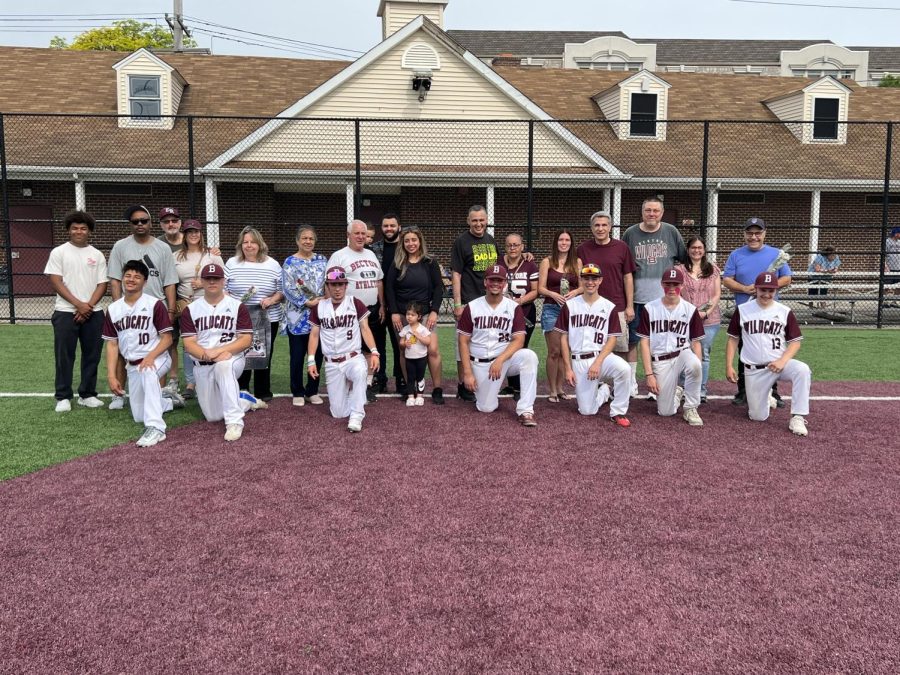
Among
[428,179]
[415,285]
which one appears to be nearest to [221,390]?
[415,285]

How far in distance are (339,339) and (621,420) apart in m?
2.54

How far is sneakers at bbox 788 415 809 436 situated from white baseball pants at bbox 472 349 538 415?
2.09 metres

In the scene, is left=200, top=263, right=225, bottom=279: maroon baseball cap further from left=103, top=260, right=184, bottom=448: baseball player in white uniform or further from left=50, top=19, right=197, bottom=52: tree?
left=50, top=19, right=197, bottom=52: tree

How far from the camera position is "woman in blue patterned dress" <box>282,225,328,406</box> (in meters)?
6.67

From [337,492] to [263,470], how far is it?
2.38 feet

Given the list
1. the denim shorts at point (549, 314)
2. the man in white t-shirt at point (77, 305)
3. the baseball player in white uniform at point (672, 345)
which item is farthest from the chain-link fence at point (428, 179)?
the baseball player in white uniform at point (672, 345)

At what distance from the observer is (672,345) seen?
6387 mm

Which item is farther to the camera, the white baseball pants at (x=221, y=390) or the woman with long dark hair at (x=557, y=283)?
the woman with long dark hair at (x=557, y=283)

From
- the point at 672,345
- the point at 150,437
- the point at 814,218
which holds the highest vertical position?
the point at 814,218

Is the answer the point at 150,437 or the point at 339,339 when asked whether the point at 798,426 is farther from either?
the point at 150,437

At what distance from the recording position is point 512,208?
18.4 m

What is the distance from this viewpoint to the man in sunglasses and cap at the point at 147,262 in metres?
6.53

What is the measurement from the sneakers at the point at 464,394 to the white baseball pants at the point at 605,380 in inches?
43.6

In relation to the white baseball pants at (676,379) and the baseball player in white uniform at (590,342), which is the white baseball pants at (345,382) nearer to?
the baseball player in white uniform at (590,342)
